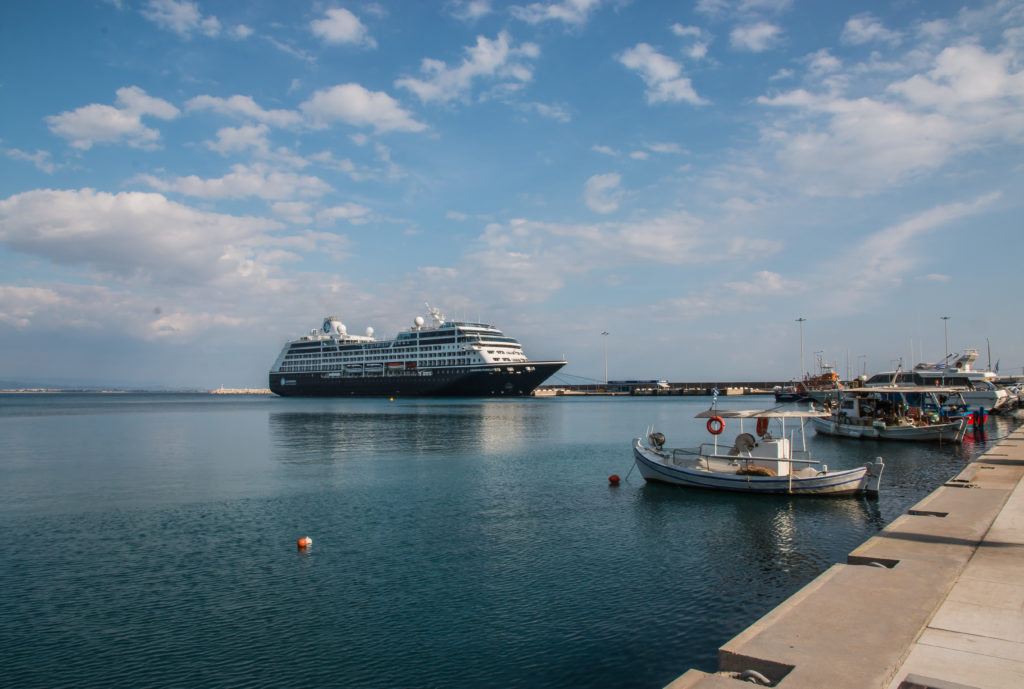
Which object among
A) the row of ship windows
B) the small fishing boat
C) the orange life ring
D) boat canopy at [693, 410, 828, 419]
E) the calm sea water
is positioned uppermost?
the row of ship windows

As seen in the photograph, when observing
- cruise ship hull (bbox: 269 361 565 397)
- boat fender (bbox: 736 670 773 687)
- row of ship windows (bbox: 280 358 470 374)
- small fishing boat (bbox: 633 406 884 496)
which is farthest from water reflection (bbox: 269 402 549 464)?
row of ship windows (bbox: 280 358 470 374)

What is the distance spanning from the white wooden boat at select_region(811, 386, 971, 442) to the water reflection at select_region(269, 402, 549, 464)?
20.8m

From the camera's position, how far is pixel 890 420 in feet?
124

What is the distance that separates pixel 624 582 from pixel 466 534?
5.39 m

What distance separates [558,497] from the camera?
21.7 metres

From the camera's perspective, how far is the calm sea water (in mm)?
9031

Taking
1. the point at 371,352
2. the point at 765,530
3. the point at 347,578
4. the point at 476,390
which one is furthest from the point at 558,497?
the point at 371,352

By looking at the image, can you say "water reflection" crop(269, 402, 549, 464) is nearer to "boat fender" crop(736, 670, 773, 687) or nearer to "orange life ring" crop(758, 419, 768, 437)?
"orange life ring" crop(758, 419, 768, 437)

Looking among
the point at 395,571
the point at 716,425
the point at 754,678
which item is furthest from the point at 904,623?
the point at 716,425

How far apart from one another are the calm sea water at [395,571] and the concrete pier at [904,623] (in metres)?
1.81

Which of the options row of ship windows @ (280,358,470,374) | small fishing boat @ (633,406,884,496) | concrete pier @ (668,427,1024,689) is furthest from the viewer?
row of ship windows @ (280,358,470,374)

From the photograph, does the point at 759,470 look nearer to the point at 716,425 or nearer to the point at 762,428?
the point at 762,428

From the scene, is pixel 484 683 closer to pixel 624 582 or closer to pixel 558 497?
pixel 624 582

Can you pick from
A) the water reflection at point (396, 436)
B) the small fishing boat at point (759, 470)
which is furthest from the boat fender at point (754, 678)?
the water reflection at point (396, 436)
